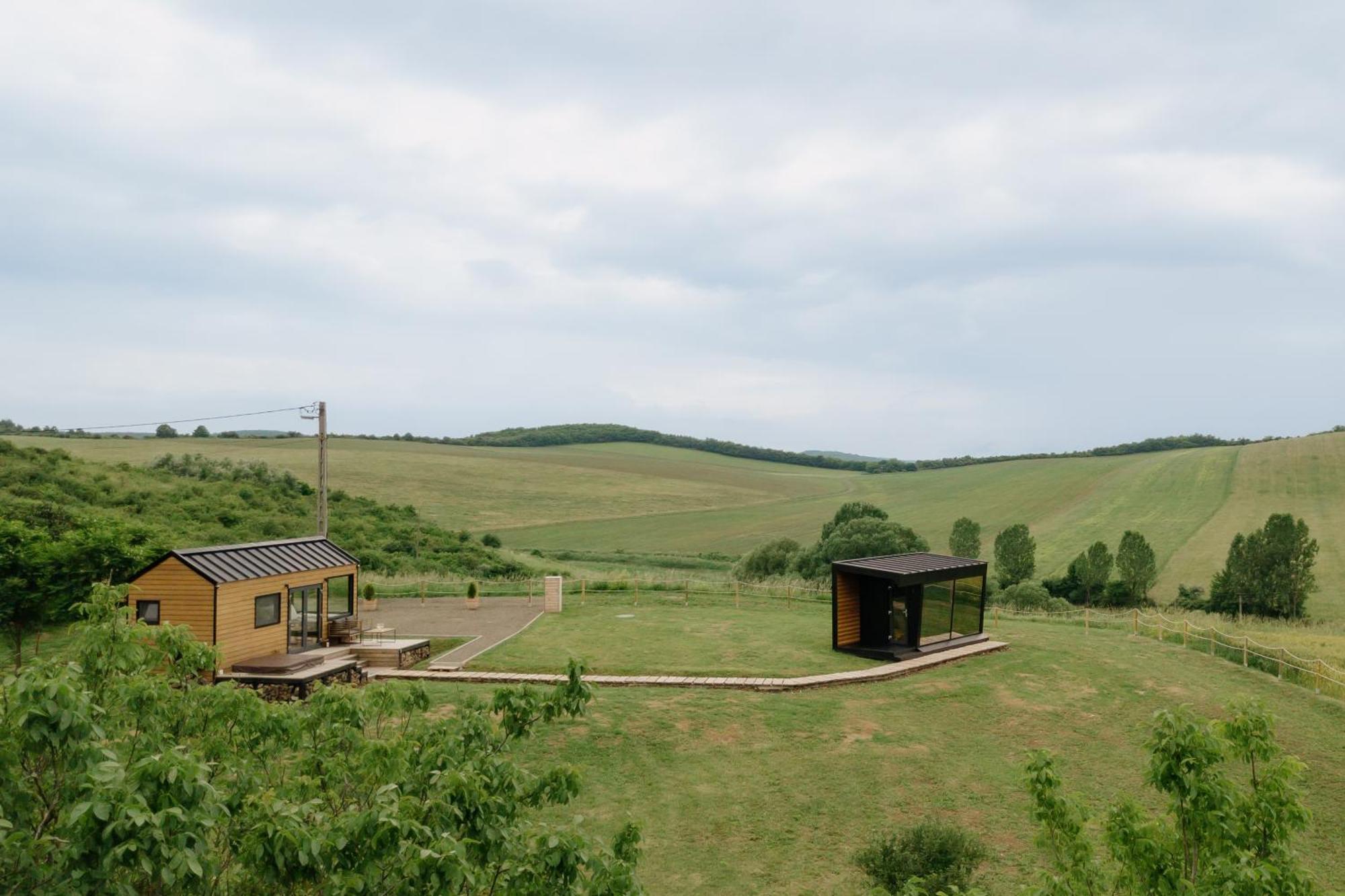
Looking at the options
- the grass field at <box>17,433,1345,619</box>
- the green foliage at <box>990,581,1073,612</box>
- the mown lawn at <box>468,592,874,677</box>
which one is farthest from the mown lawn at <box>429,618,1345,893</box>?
the grass field at <box>17,433,1345,619</box>

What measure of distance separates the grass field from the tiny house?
31.1 meters

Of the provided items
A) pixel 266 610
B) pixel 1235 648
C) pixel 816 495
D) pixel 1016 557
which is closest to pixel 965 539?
pixel 1016 557

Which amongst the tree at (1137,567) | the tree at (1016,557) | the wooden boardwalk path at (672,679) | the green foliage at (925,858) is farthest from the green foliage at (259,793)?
A: the tree at (1016,557)

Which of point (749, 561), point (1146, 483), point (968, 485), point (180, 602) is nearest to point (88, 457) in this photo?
point (749, 561)

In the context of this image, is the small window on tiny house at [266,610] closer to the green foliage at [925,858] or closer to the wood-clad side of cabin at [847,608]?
the wood-clad side of cabin at [847,608]

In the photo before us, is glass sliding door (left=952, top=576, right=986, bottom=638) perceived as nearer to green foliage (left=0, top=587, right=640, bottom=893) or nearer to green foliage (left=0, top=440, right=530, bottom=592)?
green foliage (left=0, top=587, right=640, bottom=893)

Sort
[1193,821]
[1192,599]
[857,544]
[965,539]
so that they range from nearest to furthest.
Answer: [1193,821], [1192,599], [857,544], [965,539]

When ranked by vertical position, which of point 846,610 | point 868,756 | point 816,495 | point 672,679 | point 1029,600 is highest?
point 816,495

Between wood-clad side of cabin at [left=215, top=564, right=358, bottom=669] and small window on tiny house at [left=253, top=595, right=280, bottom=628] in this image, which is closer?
wood-clad side of cabin at [left=215, top=564, right=358, bottom=669]

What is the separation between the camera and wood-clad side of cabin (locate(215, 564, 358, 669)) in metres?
16.7

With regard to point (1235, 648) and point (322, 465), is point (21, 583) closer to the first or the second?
point (322, 465)

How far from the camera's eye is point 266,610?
18094 millimetres

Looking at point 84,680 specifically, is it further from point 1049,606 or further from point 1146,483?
point 1146,483

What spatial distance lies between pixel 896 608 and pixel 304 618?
1392cm
